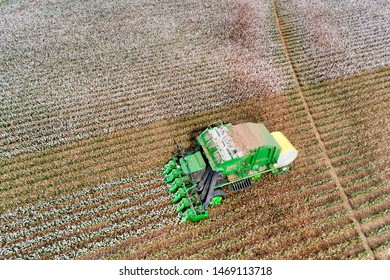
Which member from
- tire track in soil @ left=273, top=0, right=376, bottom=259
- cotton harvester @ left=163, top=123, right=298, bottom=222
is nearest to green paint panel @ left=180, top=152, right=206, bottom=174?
cotton harvester @ left=163, top=123, right=298, bottom=222

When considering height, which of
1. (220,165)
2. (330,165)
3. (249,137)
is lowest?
(330,165)

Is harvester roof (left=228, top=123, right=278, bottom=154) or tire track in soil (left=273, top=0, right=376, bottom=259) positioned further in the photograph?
tire track in soil (left=273, top=0, right=376, bottom=259)

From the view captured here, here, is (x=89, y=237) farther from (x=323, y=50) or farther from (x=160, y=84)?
(x=323, y=50)

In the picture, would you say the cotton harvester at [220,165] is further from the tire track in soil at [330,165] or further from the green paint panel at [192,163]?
the tire track in soil at [330,165]

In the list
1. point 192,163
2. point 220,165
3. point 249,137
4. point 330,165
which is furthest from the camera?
point 330,165

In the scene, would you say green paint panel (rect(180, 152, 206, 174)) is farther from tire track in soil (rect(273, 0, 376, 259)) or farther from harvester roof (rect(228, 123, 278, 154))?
tire track in soil (rect(273, 0, 376, 259))

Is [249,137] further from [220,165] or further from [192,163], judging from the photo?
[192,163]

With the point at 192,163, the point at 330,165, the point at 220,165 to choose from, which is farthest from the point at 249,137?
the point at 330,165
